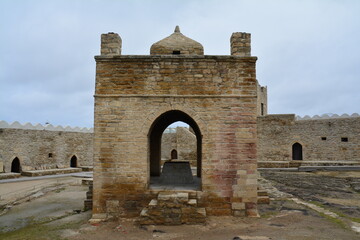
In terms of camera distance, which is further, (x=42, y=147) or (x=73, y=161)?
(x=73, y=161)

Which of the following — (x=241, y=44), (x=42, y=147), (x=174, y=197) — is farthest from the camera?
(x=42, y=147)

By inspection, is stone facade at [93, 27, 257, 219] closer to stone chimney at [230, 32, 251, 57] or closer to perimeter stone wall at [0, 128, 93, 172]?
stone chimney at [230, 32, 251, 57]

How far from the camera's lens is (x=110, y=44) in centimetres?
721

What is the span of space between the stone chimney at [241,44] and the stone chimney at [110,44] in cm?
325

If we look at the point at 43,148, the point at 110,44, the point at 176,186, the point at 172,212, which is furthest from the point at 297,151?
the point at 43,148

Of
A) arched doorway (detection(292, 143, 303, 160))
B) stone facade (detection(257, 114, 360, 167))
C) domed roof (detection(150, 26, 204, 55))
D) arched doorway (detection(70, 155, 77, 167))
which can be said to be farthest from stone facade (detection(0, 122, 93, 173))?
arched doorway (detection(292, 143, 303, 160))

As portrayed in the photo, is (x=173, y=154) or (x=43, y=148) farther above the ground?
(x=43, y=148)

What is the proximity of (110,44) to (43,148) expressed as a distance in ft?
50.8

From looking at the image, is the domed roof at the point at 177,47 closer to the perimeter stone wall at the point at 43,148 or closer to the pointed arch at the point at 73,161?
the perimeter stone wall at the point at 43,148

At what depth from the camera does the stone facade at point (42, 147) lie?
A: 1741 cm

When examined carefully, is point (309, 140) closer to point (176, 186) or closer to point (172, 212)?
point (176, 186)

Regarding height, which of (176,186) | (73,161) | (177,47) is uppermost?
(177,47)

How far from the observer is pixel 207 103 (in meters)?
7.02

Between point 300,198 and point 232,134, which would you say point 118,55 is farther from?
point 300,198
